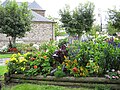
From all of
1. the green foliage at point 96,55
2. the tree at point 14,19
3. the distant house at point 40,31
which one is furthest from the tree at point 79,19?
the green foliage at point 96,55

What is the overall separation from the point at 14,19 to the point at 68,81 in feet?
63.5

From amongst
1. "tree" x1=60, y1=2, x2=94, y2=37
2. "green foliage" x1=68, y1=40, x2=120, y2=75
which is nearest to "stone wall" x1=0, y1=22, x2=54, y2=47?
"tree" x1=60, y1=2, x2=94, y2=37

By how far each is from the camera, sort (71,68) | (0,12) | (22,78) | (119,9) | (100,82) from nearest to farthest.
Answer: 1. (100,82)
2. (71,68)
3. (22,78)
4. (0,12)
5. (119,9)

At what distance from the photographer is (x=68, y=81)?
6793mm

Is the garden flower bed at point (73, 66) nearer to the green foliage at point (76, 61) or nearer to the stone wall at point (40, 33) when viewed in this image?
the green foliage at point (76, 61)

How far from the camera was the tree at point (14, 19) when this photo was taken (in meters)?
25.2

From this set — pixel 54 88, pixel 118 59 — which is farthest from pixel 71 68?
pixel 118 59

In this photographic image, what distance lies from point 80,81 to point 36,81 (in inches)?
52.2

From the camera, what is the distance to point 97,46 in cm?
732

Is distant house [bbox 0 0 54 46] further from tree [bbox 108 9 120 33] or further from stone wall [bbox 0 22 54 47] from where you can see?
tree [bbox 108 9 120 33]

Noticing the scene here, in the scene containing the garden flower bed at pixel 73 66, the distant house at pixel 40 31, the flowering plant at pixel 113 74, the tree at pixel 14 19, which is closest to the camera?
the flowering plant at pixel 113 74

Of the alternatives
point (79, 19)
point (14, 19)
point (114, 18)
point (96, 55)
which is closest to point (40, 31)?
point (79, 19)

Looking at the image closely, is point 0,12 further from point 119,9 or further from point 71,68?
point 71,68

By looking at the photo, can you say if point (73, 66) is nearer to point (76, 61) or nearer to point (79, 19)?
point (76, 61)
